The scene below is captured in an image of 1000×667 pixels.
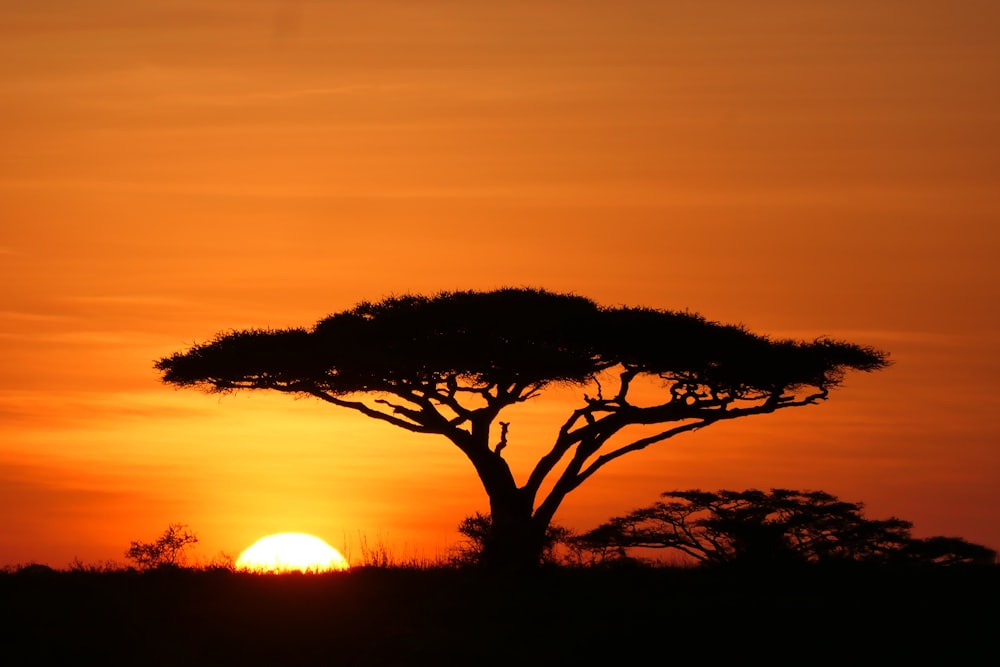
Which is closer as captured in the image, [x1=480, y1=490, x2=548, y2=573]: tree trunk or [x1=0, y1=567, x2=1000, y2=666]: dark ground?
[x1=0, y1=567, x2=1000, y2=666]: dark ground

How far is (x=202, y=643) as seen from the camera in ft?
79.7

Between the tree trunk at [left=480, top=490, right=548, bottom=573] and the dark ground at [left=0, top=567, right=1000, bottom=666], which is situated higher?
the tree trunk at [left=480, top=490, right=548, bottom=573]

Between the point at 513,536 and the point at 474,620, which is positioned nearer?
the point at 474,620

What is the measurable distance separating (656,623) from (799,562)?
36.0 ft

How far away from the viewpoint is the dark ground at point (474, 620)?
926 inches

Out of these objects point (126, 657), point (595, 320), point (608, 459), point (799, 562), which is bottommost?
point (126, 657)

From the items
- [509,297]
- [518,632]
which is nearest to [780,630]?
[518,632]

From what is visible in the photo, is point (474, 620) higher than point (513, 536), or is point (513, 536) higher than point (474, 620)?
point (513, 536)

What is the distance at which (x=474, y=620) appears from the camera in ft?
84.4

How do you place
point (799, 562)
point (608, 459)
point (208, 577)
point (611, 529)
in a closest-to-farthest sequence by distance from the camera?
1. point (208, 577)
2. point (799, 562)
3. point (608, 459)
4. point (611, 529)

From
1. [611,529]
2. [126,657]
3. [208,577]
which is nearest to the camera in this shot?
[126,657]

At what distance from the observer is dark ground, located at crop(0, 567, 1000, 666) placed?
23.5m

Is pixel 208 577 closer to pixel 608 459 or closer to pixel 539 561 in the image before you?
pixel 539 561

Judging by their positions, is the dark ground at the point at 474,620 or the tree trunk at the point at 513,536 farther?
the tree trunk at the point at 513,536
